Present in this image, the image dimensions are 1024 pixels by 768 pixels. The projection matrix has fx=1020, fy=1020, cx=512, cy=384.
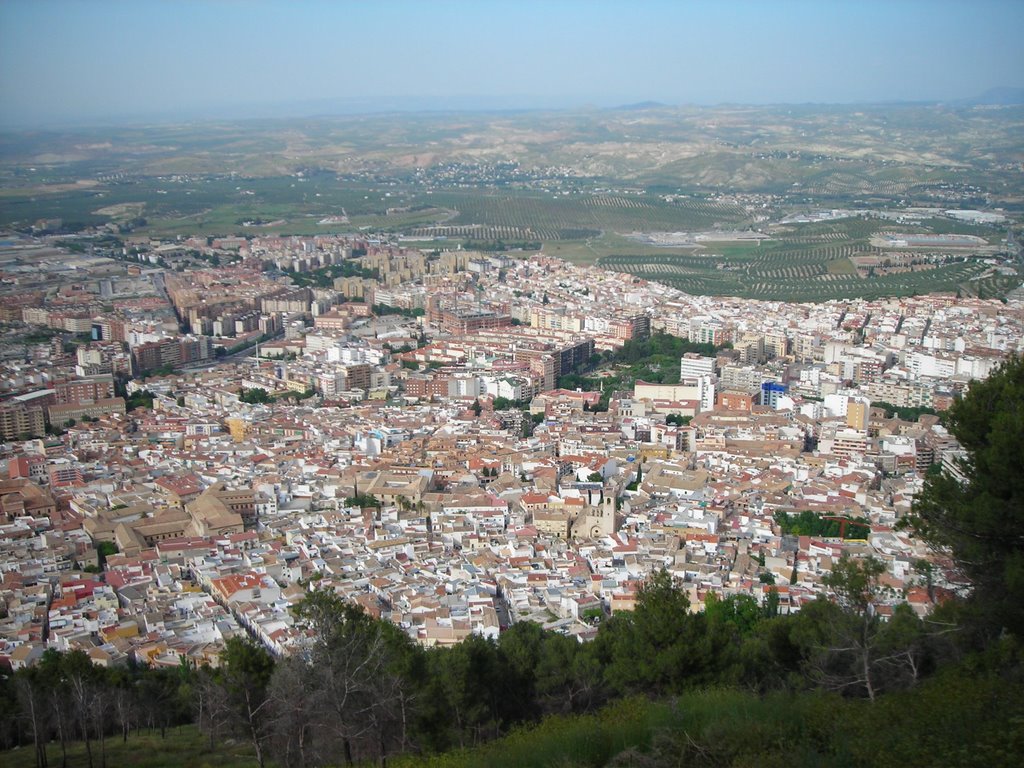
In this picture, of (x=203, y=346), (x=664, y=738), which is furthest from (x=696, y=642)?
Result: (x=203, y=346)

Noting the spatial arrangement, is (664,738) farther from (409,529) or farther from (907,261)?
(907,261)

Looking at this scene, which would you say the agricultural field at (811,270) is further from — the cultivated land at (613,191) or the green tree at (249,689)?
the green tree at (249,689)

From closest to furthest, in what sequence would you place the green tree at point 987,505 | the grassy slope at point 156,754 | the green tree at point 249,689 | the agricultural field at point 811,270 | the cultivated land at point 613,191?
1. the green tree at point 987,505
2. the green tree at point 249,689
3. the grassy slope at point 156,754
4. the agricultural field at point 811,270
5. the cultivated land at point 613,191

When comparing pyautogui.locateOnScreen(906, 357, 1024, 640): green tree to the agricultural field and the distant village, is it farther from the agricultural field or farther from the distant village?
the agricultural field

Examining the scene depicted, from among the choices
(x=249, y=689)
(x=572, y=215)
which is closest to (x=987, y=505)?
(x=249, y=689)

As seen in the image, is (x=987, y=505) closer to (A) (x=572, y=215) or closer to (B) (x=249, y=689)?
(B) (x=249, y=689)

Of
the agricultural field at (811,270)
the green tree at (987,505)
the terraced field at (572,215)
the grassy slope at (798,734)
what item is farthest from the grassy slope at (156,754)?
the terraced field at (572,215)
